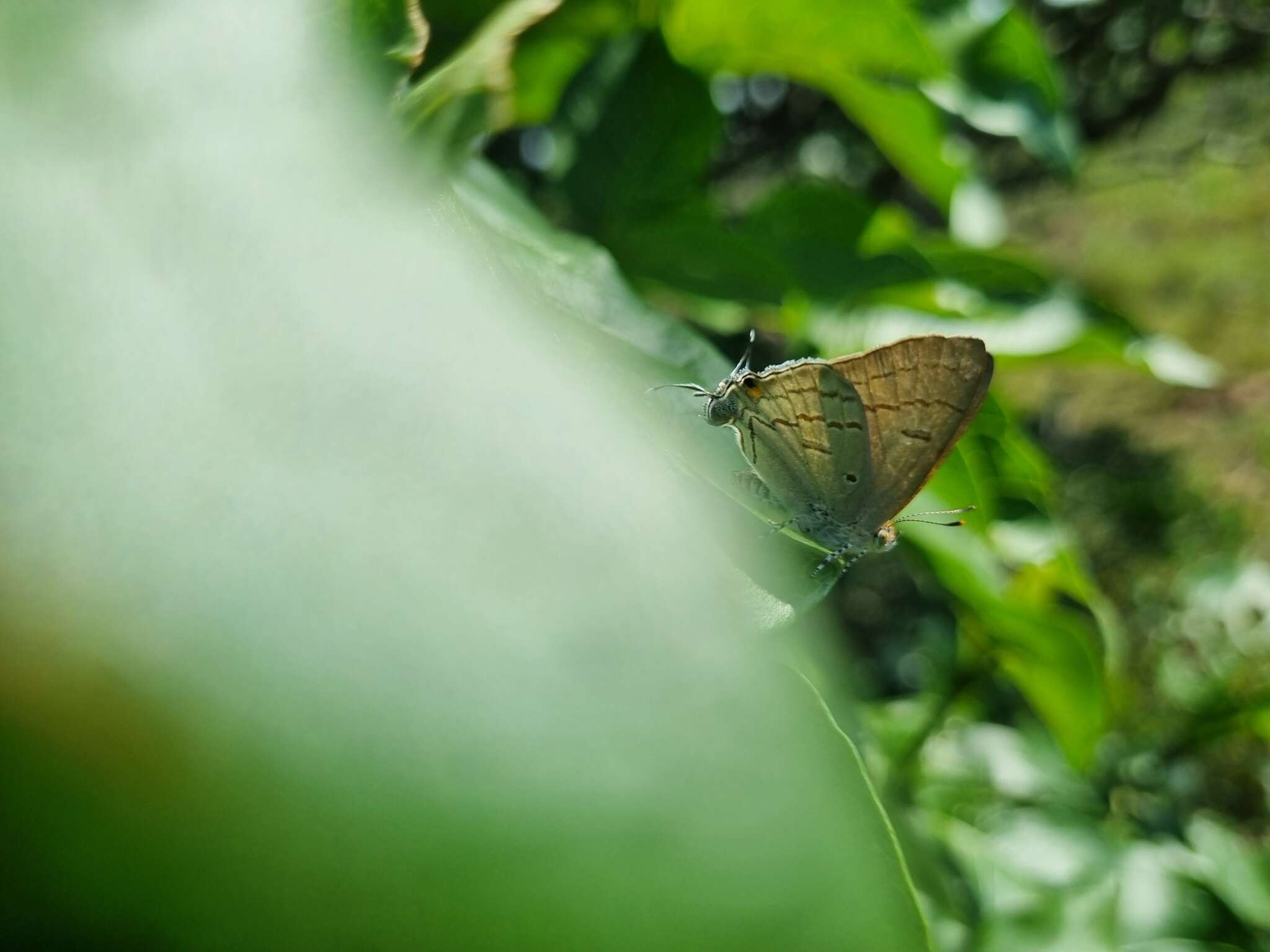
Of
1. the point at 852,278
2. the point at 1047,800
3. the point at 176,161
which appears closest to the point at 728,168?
the point at 1047,800

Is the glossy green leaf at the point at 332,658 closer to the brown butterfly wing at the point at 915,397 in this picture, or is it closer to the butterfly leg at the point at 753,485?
the butterfly leg at the point at 753,485

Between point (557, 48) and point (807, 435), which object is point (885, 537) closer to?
point (807, 435)

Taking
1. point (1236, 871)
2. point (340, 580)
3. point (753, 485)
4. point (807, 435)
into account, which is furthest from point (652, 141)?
point (1236, 871)

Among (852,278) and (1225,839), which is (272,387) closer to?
(852,278)

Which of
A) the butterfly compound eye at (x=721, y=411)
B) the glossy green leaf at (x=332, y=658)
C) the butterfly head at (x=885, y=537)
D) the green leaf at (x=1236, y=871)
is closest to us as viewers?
the glossy green leaf at (x=332, y=658)

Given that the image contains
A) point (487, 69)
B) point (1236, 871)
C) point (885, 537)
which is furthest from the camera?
point (1236, 871)

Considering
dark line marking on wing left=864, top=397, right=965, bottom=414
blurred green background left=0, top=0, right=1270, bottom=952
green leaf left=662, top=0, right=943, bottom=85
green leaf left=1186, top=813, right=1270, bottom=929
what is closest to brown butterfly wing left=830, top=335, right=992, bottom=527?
dark line marking on wing left=864, top=397, right=965, bottom=414

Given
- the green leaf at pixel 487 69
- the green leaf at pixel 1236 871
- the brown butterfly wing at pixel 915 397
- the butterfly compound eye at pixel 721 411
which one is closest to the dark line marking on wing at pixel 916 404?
the brown butterfly wing at pixel 915 397
